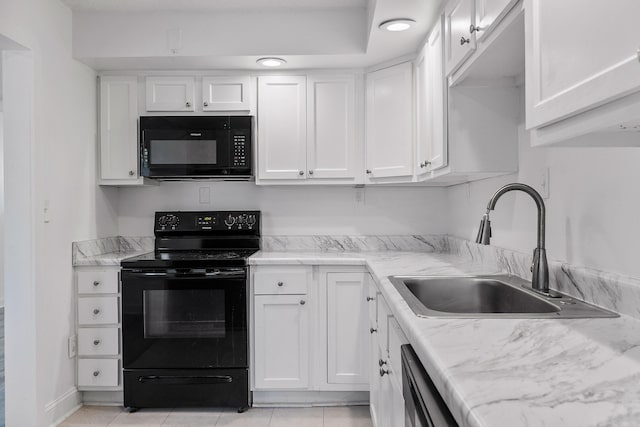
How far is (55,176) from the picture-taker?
7.97 feet

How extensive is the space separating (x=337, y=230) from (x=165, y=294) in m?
1.24

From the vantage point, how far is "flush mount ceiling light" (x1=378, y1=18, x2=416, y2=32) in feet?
7.06

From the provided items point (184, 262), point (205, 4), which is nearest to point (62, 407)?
point (184, 262)

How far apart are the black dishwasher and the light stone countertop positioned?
0.04 meters

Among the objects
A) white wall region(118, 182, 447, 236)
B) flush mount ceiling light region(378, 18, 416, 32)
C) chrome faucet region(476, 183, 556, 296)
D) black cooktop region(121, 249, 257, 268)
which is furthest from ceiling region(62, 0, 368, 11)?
chrome faucet region(476, 183, 556, 296)

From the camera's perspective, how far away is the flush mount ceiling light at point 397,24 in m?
2.15

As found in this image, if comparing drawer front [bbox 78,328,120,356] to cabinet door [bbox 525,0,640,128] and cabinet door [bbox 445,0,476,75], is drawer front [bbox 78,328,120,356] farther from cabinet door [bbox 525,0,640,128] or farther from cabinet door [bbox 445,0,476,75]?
cabinet door [bbox 525,0,640,128]

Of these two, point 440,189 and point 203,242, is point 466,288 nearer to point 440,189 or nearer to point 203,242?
point 440,189

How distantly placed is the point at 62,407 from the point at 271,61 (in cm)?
240

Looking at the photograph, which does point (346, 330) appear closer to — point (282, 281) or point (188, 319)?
point (282, 281)

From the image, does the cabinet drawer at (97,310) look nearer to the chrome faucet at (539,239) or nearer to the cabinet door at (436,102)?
the cabinet door at (436,102)

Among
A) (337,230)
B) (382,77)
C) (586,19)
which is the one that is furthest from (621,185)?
(337,230)

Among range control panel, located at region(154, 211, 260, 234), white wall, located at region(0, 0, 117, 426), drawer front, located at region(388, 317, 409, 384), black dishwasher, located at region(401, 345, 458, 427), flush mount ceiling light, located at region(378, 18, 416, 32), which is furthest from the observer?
range control panel, located at region(154, 211, 260, 234)

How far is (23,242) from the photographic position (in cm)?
223
